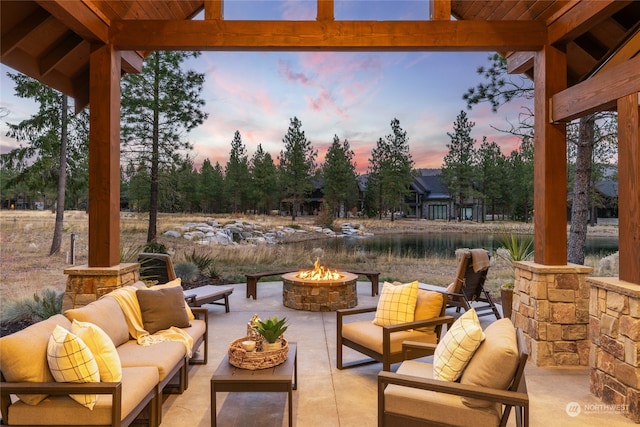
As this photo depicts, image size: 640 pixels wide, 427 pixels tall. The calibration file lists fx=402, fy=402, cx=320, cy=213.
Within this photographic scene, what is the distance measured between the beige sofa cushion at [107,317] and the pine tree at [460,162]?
65.1 feet

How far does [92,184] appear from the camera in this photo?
429cm

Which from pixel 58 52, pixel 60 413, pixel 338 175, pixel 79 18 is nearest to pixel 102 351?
pixel 60 413

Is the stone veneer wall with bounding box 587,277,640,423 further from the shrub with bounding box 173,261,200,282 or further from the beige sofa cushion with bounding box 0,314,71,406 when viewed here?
the shrub with bounding box 173,261,200,282

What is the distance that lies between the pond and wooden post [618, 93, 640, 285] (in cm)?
1137

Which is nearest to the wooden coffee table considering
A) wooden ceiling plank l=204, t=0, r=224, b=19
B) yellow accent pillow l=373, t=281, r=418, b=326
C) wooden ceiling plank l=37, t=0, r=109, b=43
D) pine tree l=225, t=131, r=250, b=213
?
→ yellow accent pillow l=373, t=281, r=418, b=326

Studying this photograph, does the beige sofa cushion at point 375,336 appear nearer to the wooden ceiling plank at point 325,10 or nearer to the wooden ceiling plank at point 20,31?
the wooden ceiling plank at point 325,10

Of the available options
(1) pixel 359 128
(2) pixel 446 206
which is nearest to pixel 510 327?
(1) pixel 359 128

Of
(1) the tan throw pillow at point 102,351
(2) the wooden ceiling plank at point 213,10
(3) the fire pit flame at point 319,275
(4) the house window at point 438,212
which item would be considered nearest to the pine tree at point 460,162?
(4) the house window at point 438,212

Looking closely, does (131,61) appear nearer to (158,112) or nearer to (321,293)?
(321,293)

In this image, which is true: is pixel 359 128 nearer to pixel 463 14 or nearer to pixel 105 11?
pixel 463 14

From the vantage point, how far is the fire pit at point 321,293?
619 centimetres

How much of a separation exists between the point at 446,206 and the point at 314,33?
26.6 m

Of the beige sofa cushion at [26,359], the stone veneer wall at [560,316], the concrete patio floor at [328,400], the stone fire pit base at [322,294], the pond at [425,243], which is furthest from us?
the pond at [425,243]

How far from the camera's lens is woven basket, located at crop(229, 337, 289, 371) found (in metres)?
2.80
